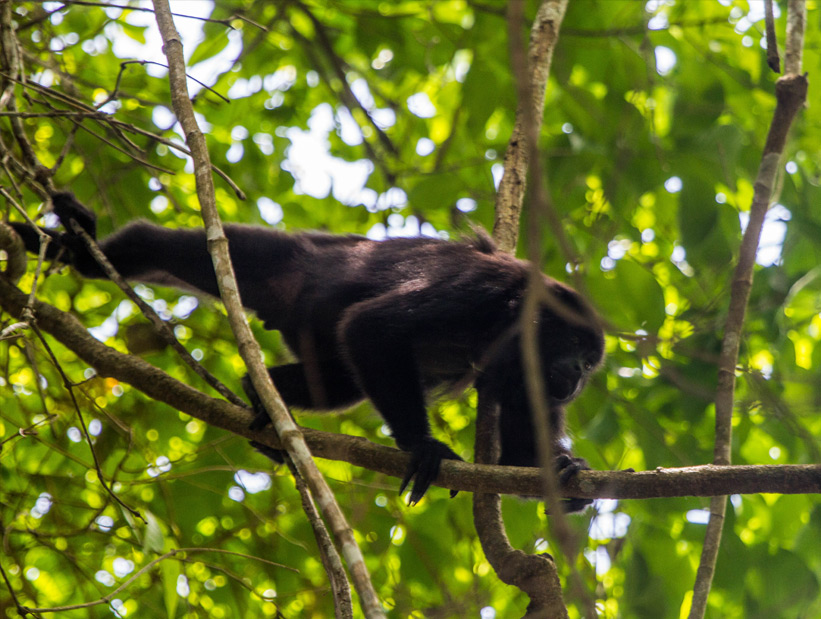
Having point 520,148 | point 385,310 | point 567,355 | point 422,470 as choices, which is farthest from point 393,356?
point 520,148

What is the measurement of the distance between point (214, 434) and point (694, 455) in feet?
7.60

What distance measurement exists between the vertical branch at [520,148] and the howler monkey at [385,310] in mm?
128

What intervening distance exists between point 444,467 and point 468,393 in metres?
1.39

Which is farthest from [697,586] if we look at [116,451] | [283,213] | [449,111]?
[449,111]

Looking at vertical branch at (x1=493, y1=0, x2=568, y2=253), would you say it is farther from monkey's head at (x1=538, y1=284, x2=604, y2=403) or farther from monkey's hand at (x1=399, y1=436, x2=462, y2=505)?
monkey's hand at (x1=399, y1=436, x2=462, y2=505)

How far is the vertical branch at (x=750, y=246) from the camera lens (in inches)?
104

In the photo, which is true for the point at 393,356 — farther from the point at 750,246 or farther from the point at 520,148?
the point at 750,246

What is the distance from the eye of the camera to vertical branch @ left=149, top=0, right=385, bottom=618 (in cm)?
123

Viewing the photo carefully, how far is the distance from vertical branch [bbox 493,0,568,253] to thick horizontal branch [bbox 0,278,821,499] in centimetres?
139

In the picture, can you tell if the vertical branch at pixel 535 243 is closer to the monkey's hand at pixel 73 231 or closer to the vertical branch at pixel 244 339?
the vertical branch at pixel 244 339

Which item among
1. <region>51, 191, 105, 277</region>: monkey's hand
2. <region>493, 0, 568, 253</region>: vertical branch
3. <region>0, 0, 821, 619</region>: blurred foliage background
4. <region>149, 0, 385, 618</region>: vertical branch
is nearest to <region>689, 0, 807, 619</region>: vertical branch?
<region>0, 0, 821, 619</region>: blurred foliage background

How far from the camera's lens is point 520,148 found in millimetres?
3494

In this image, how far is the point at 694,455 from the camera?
11.3 feet

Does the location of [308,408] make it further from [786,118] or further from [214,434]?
[786,118]
